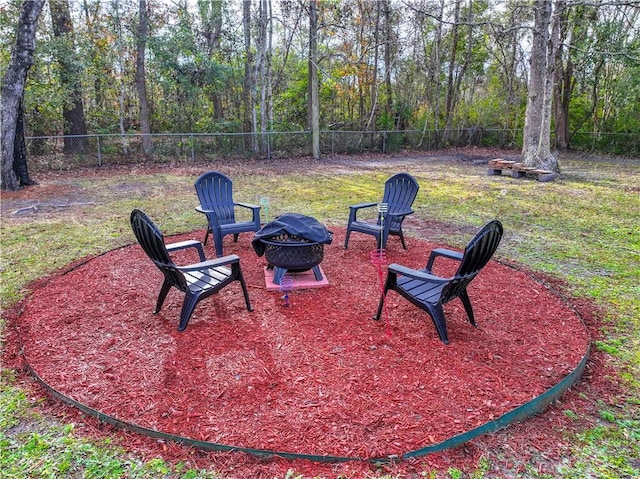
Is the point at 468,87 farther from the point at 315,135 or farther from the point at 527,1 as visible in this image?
the point at 315,135

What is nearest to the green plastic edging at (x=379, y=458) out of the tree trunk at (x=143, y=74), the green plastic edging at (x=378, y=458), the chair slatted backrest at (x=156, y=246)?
the green plastic edging at (x=378, y=458)

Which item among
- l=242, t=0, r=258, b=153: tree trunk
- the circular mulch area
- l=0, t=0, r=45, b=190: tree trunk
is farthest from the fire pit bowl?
l=242, t=0, r=258, b=153: tree trunk

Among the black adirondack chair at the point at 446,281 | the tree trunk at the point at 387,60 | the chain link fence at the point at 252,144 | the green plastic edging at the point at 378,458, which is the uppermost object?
the tree trunk at the point at 387,60

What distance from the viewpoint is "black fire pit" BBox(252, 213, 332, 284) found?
3516 millimetres

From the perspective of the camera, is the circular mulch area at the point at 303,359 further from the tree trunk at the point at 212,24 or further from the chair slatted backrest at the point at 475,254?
the tree trunk at the point at 212,24

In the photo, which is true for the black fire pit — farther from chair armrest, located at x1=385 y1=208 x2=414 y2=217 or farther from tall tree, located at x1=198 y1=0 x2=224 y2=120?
Answer: tall tree, located at x1=198 y1=0 x2=224 y2=120

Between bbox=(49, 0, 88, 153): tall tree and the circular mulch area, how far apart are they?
9.16m

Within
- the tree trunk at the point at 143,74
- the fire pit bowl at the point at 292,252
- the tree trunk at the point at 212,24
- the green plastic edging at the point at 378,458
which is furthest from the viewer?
the tree trunk at the point at 212,24

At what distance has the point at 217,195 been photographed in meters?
5.00

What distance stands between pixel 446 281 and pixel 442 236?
Result: 2.90 m

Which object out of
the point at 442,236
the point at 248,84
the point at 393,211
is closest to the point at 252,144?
the point at 248,84

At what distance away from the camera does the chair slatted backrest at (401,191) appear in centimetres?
501

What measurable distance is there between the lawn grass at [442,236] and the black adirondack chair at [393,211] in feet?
2.77

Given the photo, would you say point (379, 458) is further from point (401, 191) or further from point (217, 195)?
point (217, 195)
